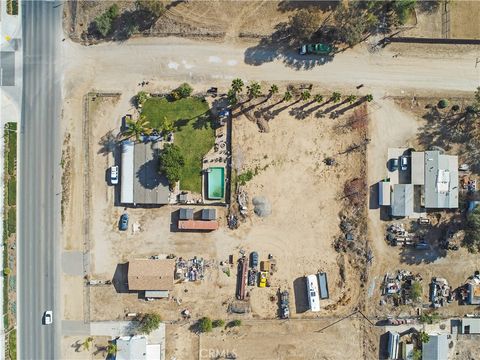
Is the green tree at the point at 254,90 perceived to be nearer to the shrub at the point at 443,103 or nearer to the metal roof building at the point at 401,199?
the metal roof building at the point at 401,199

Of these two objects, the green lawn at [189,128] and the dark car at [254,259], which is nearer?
the green lawn at [189,128]

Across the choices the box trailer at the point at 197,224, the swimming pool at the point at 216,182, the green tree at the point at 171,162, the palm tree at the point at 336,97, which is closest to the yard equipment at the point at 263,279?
the box trailer at the point at 197,224

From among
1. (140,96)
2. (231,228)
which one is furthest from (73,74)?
(231,228)

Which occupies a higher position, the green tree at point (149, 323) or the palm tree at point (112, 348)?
the green tree at point (149, 323)

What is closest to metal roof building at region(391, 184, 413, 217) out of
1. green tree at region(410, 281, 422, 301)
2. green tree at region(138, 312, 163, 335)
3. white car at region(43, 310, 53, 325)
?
green tree at region(410, 281, 422, 301)

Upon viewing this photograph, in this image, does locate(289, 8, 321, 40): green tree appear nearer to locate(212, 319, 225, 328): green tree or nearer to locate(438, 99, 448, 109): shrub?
locate(438, 99, 448, 109): shrub

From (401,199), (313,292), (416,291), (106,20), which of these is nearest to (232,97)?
(106,20)

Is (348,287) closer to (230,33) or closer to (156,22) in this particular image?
(230,33)
